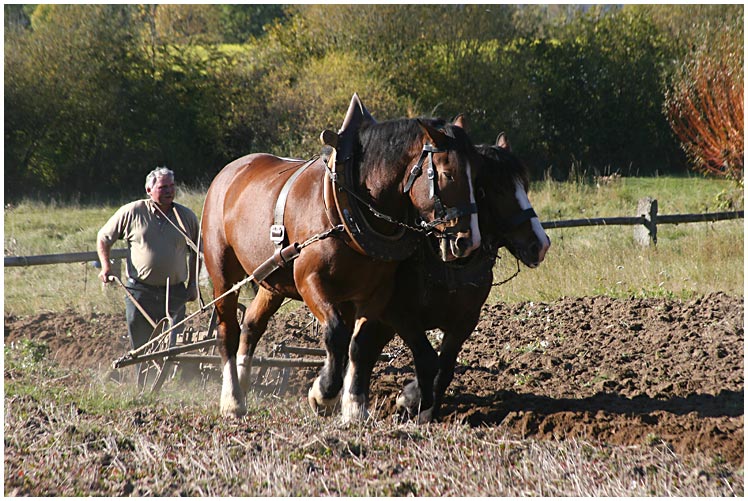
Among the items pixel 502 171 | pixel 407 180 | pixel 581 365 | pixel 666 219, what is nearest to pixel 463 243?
pixel 407 180

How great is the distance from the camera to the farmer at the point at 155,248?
6719 millimetres

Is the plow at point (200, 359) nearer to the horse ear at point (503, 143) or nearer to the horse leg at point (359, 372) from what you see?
the horse leg at point (359, 372)

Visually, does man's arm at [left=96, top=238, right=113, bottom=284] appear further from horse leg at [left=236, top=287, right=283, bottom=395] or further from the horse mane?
the horse mane

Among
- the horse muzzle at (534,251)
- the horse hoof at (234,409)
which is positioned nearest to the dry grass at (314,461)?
the horse hoof at (234,409)

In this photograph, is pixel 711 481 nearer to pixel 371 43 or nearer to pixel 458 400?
pixel 458 400

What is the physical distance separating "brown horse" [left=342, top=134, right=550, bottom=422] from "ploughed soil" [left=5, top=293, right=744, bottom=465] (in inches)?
12.2

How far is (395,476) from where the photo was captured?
4.14m

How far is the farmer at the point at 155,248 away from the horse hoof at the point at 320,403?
1666 mm

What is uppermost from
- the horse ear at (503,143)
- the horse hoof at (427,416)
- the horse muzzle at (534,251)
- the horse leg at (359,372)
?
the horse ear at (503,143)

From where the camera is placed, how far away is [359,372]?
206 inches

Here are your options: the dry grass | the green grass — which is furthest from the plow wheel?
the green grass

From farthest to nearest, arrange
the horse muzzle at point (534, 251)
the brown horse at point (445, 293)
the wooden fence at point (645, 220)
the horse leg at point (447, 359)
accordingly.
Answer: the wooden fence at point (645, 220) → the horse leg at point (447, 359) → the brown horse at point (445, 293) → the horse muzzle at point (534, 251)

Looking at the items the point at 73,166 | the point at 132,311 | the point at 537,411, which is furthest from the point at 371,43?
the point at 537,411

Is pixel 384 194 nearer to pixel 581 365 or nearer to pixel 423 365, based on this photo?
pixel 423 365
